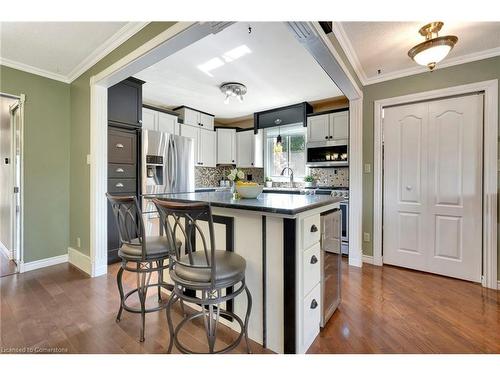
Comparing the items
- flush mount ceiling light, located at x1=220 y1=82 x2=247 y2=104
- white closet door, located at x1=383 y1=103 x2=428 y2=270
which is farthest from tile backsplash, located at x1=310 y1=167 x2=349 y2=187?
flush mount ceiling light, located at x1=220 y1=82 x2=247 y2=104

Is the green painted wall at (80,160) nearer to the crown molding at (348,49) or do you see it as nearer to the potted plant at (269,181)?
the crown molding at (348,49)

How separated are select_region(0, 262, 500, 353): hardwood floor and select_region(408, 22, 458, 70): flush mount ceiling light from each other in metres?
2.09

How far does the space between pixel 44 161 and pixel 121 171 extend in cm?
87

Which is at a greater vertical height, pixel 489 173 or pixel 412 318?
pixel 489 173

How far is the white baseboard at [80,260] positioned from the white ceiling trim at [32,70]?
2161 millimetres

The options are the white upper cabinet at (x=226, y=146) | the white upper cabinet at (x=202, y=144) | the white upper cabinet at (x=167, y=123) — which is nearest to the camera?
the white upper cabinet at (x=167, y=123)

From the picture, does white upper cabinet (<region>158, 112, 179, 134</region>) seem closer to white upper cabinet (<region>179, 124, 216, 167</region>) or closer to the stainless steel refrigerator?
white upper cabinet (<region>179, 124, 216, 167</region>)

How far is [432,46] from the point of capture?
1.87m

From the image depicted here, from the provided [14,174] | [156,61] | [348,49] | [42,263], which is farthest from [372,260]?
[14,174]

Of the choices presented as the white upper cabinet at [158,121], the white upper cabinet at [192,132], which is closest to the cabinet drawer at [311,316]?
the white upper cabinet at [158,121]

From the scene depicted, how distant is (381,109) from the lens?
118 inches

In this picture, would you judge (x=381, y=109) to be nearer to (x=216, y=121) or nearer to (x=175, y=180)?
(x=175, y=180)

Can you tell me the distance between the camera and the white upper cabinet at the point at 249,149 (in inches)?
194

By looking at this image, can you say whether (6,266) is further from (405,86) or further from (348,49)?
(405,86)
